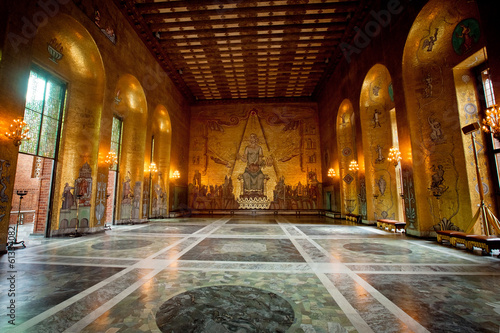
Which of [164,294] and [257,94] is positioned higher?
[257,94]

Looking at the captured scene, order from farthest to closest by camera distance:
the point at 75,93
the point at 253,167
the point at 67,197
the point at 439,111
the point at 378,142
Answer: the point at 253,167 → the point at 378,142 → the point at 75,93 → the point at 67,197 → the point at 439,111

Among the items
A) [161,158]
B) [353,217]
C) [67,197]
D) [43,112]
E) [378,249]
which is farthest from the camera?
[161,158]

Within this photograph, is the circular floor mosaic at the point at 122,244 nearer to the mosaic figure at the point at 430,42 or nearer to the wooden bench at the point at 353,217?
the wooden bench at the point at 353,217

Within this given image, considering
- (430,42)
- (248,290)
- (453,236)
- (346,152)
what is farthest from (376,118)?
(248,290)

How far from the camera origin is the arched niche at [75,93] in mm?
7297

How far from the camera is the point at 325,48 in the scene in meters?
12.6

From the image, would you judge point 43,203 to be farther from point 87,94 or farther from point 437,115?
point 437,115

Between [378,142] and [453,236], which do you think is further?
[378,142]

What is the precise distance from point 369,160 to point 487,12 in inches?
249

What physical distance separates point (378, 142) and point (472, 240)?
582cm

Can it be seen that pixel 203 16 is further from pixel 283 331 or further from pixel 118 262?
pixel 283 331

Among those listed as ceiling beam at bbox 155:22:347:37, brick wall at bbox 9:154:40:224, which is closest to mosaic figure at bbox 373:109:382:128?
ceiling beam at bbox 155:22:347:37

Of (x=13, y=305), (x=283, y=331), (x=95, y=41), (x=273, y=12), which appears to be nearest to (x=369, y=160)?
(x=273, y=12)

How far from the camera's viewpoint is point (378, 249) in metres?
5.54
